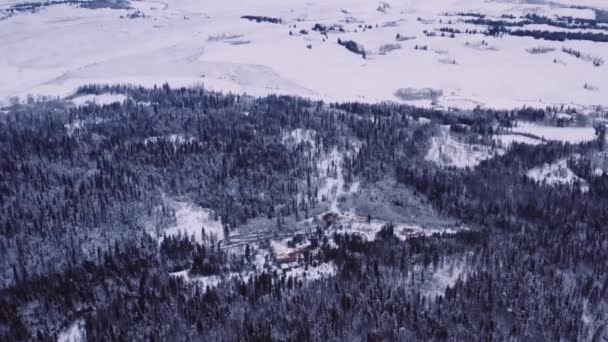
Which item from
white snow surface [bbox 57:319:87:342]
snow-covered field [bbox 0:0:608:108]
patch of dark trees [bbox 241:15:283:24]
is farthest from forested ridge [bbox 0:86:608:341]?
patch of dark trees [bbox 241:15:283:24]

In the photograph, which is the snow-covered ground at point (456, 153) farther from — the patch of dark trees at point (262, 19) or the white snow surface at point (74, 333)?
the patch of dark trees at point (262, 19)

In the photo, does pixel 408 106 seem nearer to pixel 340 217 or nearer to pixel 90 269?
pixel 340 217

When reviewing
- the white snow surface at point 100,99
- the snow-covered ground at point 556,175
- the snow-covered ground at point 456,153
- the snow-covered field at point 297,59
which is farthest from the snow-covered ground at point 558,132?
the white snow surface at point 100,99

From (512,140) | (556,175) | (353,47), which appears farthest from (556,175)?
(353,47)

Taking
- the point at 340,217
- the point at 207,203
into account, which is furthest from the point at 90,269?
the point at 340,217

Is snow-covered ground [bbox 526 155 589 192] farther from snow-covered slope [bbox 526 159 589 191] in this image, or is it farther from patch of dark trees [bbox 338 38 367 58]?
patch of dark trees [bbox 338 38 367 58]

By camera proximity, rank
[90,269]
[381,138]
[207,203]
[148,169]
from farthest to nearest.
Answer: [381,138] < [148,169] < [207,203] < [90,269]
